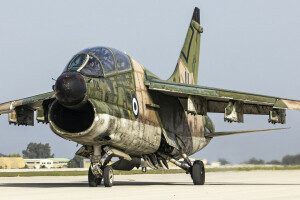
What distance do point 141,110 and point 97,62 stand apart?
2.74m

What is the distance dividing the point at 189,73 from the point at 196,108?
7.03m

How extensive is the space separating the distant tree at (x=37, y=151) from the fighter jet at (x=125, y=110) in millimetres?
141498

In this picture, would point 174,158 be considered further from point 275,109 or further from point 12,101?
point 12,101

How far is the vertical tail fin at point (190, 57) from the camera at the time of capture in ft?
80.4

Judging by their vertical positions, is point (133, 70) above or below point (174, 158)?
above

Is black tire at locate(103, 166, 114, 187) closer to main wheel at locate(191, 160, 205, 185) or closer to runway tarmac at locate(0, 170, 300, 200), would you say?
runway tarmac at locate(0, 170, 300, 200)

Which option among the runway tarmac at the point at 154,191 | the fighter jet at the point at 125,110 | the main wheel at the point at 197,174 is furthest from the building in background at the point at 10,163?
the main wheel at the point at 197,174

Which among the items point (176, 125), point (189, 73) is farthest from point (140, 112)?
point (189, 73)

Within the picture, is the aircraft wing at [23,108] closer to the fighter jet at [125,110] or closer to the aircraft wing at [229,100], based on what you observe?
the fighter jet at [125,110]

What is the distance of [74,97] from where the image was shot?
1475 centimetres

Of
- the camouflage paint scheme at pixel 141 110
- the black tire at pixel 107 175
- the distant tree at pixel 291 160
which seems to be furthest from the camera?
the distant tree at pixel 291 160

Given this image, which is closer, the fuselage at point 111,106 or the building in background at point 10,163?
the fuselage at point 111,106

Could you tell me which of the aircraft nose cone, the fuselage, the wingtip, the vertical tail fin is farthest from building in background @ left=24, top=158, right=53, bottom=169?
the aircraft nose cone

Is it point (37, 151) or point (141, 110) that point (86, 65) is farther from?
point (37, 151)
